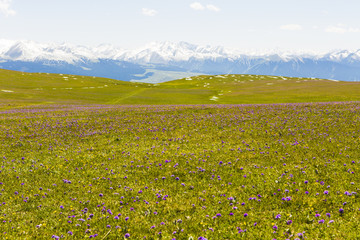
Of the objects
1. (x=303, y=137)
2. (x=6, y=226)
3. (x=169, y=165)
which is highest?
(x=303, y=137)

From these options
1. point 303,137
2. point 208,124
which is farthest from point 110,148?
point 303,137

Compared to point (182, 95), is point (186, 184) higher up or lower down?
lower down

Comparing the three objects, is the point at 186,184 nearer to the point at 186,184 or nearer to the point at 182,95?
the point at 186,184

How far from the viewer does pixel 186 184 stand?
12633 mm

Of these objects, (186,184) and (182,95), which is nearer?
(186,184)

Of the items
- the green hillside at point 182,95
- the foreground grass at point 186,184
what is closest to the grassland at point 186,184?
the foreground grass at point 186,184

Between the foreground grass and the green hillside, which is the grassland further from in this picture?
the green hillside

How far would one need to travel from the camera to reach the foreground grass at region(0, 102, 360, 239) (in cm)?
873

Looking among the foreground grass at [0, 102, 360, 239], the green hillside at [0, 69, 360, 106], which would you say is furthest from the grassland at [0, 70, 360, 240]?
the green hillside at [0, 69, 360, 106]

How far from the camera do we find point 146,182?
13.0 meters

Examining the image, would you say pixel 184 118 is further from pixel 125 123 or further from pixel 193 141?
pixel 193 141

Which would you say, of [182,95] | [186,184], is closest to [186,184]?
[186,184]

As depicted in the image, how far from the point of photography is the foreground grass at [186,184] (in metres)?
8.73

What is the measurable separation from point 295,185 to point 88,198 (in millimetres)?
10243
